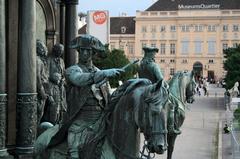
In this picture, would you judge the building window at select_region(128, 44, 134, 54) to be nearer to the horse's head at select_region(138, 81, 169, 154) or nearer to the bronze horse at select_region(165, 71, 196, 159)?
the bronze horse at select_region(165, 71, 196, 159)

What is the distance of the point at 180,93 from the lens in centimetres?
1087

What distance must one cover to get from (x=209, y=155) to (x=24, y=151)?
25.8ft

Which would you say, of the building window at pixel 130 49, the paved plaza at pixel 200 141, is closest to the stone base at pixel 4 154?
the paved plaza at pixel 200 141

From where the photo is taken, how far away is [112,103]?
535 centimetres

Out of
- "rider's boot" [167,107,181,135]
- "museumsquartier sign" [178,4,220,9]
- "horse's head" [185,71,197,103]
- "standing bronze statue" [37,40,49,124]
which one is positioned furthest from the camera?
"museumsquartier sign" [178,4,220,9]

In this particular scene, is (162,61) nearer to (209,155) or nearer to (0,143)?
(209,155)

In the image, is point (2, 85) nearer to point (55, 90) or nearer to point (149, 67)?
point (55, 90)

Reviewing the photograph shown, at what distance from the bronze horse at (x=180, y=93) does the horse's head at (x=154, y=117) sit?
540 cm

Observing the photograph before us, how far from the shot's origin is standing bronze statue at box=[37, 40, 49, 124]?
32.9 ft

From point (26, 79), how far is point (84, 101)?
4132mm

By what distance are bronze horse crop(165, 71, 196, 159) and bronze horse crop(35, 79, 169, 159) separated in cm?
504

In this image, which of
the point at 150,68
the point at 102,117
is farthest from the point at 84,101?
the point at 150,68

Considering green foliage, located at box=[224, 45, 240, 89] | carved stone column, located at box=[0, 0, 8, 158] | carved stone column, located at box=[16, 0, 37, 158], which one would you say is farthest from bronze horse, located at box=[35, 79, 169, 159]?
green foliage, located at box=[224, 45, 240, 89]

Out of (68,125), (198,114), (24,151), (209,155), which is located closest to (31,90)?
(24,151)
